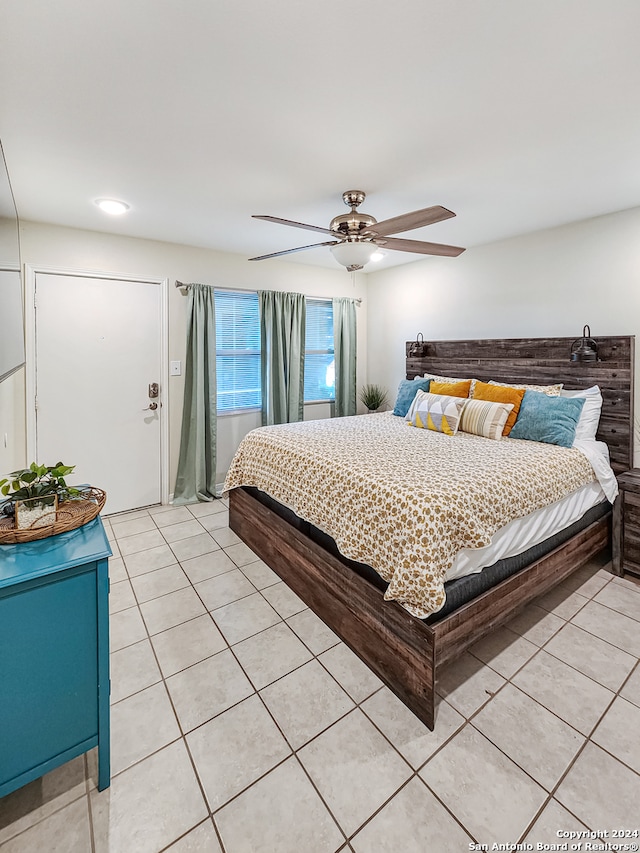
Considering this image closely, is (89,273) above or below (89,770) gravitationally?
above

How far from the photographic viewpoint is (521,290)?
11.8 ft

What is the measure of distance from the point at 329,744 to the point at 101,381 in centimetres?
327

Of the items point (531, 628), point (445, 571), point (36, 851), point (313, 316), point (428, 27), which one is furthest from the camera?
point (313, 316)

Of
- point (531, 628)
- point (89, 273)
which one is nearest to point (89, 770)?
point (531, 628)

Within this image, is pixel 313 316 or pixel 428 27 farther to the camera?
pixel 313 316

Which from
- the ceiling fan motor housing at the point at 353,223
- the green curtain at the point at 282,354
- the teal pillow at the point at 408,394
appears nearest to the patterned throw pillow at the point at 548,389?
the teal pillow at the point at 408,394

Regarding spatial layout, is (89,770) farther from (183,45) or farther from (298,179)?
(298,179)

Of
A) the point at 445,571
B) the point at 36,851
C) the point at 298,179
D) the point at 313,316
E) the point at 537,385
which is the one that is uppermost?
the point at 298,179

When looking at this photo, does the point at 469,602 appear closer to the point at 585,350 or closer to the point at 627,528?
the point at 627,528

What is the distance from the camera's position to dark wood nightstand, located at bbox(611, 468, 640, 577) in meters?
2.63

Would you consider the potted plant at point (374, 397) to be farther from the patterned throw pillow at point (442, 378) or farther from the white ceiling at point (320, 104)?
the white ceiling at point (320, 104)

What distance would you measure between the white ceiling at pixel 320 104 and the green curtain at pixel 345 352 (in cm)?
202

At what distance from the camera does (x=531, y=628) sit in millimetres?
2197

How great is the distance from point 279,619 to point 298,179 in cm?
259
